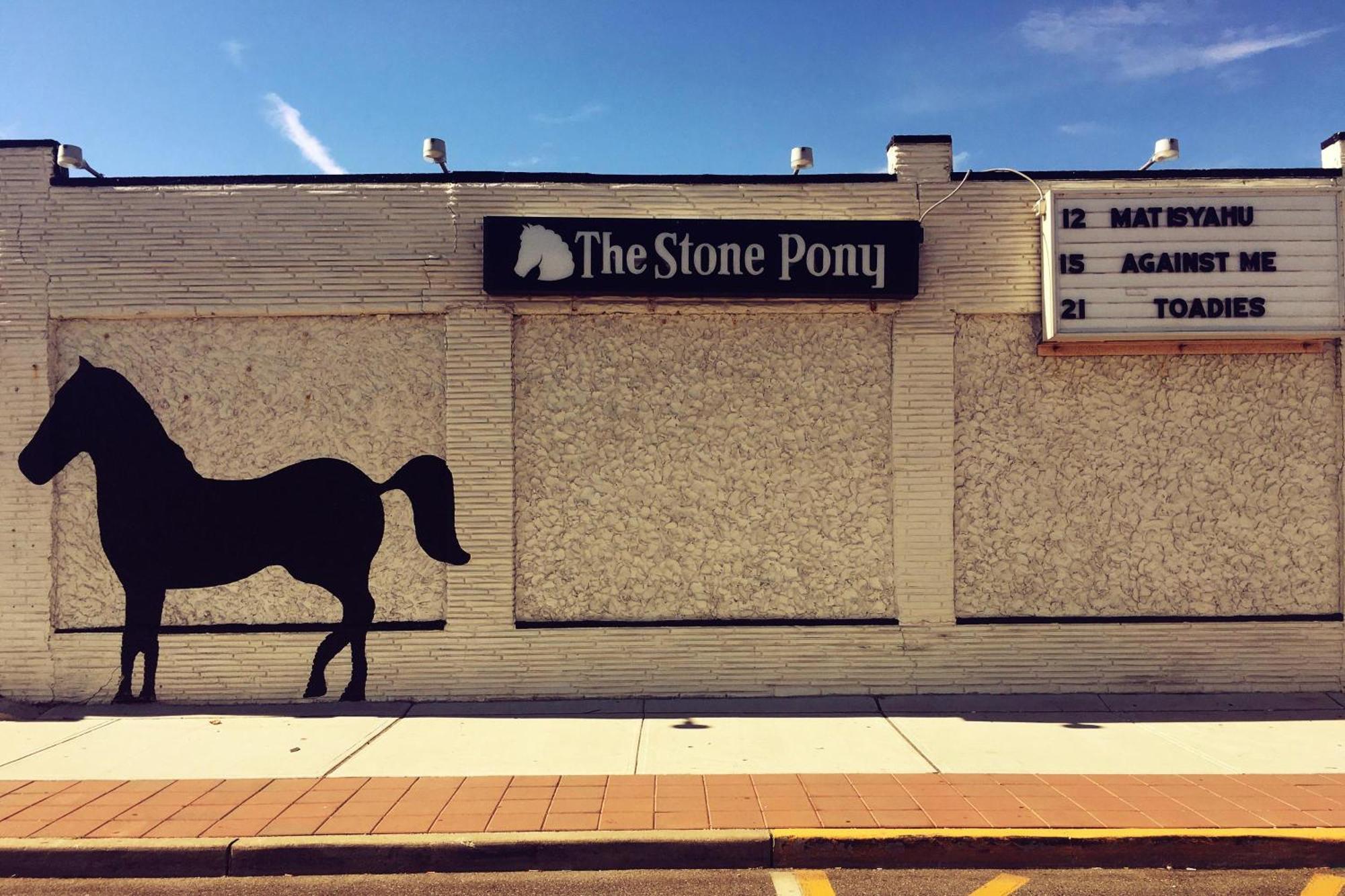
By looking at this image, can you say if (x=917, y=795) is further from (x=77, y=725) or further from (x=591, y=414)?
(x=77, y=725)

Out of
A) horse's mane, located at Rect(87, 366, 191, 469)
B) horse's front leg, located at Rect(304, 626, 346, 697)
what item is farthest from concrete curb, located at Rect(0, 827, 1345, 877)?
horse's mane, located at Rect(87, 366, 191, 469)

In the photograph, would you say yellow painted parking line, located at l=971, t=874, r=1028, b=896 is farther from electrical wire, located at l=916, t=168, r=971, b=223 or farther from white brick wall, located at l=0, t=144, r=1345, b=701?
electrical wire, located at l=916, t=168, r=971, b=223

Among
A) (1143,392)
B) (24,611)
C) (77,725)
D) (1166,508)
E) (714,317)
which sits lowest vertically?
(77,725)

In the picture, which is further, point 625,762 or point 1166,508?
point 1166,508

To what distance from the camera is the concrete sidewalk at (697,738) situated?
19.1 ft

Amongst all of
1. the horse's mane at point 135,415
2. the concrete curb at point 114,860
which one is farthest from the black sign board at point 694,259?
the concrete curb at point 114,860

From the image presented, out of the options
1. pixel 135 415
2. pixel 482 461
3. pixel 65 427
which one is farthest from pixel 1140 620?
pixel 65 427

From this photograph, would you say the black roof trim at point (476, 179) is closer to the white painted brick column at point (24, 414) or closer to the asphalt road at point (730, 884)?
the white painted brick column at point (24, 414)

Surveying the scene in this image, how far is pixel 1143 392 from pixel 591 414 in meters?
5.01

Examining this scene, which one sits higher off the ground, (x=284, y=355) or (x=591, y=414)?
(x=284, y=355)

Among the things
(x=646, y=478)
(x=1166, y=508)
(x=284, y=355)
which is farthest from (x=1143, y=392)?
(x=284, y=355)

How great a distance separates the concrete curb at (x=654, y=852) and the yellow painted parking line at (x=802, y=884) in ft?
0.26

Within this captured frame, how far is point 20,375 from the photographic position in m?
7.66

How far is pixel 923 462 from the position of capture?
775 cm
